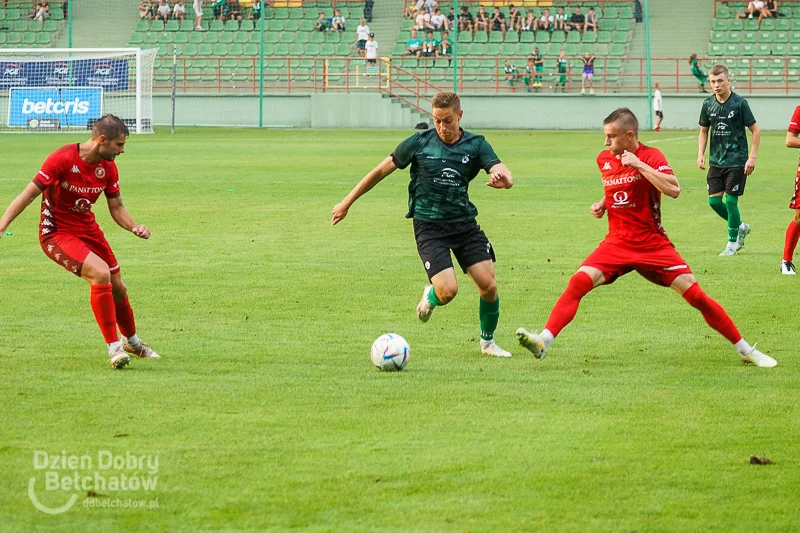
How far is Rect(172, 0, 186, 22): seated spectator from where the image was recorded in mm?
48906

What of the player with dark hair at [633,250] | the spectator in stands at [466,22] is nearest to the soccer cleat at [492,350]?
the player with dark hair at [633,250]

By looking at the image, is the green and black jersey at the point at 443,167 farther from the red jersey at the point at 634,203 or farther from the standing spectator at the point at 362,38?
the standing spectator at the point at 362,38

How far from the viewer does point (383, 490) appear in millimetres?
5246

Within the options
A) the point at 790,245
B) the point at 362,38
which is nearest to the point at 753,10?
the point at 362,38

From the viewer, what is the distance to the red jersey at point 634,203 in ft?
25.8

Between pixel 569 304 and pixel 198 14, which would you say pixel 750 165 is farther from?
pixel 198 14

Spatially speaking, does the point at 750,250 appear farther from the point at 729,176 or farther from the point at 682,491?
the point at 682,491

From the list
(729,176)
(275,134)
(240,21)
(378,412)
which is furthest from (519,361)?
(240,21)

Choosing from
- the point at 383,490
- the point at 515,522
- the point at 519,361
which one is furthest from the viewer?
the point at 519,361

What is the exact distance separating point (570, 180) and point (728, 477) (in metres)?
17.5

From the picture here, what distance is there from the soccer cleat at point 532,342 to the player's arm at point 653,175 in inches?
50.0

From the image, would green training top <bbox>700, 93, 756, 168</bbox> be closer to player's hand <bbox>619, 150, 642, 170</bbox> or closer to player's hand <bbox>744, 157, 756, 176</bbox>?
player's hand <bbox>744, 157, 756, 176</bbox>

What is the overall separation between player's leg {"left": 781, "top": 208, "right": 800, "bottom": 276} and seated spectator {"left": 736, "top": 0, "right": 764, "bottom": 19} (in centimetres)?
3617

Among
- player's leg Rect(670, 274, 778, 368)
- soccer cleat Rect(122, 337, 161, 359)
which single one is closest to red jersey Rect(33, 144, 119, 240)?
soccer cleat Rect(122, 337, 161, 359)
